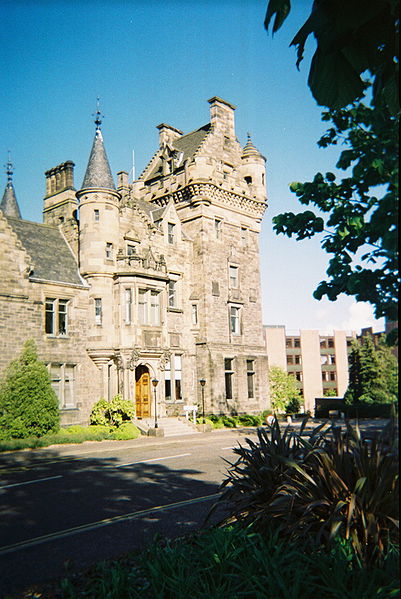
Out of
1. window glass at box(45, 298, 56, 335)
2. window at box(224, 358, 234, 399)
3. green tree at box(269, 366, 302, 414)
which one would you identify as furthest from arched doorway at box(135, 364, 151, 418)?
green tree at box(269, 366, 302, 414)

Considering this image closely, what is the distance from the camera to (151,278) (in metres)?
30.7

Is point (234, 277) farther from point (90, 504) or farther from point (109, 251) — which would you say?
point (90, 504)

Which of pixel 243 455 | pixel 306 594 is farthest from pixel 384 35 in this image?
pixel 243 455

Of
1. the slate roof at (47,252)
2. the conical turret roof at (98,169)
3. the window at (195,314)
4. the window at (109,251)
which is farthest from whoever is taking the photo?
the window at (195,314)

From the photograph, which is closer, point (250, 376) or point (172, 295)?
point (172, 295)

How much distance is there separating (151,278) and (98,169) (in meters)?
7.48

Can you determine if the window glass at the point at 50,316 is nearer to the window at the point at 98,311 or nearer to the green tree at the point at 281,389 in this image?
the window at the point at 98,311

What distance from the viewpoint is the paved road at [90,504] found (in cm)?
673

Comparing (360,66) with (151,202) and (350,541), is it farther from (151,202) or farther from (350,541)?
(151,202)

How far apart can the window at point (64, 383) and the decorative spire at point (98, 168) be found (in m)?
10.9

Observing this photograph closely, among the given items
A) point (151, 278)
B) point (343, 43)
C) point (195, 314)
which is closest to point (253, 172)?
point (195, 314)

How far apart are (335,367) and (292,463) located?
93792mm

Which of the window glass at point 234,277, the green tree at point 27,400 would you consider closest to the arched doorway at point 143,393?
the green tree at point 27,400

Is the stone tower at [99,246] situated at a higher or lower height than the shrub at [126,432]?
higher
